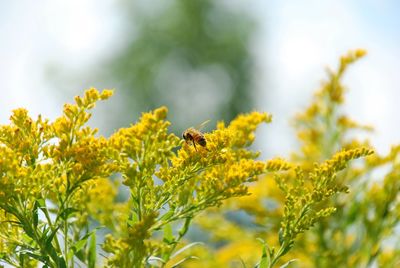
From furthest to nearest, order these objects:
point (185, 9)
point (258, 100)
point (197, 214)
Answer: point (185, 9)
point (258, 100)
point (197, 214)

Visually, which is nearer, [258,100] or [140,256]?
[140,256]

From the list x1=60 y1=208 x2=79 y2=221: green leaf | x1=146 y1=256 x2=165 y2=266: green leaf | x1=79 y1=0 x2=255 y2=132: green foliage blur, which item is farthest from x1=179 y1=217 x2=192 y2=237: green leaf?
x1=79 y1=0 x2=255 y2=132: green foliage blur

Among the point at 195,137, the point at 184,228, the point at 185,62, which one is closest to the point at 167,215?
the point at 184,228

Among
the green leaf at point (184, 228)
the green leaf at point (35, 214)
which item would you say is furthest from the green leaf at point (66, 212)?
the green leaf at point (184, 228)

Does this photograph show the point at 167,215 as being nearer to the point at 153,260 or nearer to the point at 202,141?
the point at 153,260

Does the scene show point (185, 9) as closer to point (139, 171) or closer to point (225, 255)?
point (225, 255)

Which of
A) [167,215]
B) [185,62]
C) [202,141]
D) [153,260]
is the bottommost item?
[153,260]

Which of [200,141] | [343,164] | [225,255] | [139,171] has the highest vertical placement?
[225,255]

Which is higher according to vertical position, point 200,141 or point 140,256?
point 200,141

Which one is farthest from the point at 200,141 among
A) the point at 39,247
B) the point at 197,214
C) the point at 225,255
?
the point at 225,255
